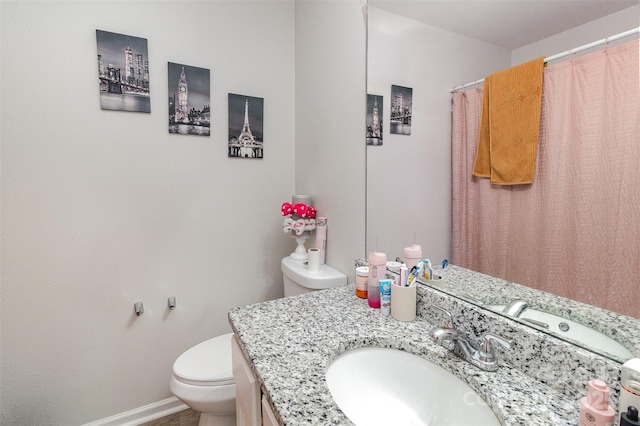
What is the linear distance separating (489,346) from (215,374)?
3.56 feet

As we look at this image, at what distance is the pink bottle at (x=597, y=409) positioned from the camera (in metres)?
0.50

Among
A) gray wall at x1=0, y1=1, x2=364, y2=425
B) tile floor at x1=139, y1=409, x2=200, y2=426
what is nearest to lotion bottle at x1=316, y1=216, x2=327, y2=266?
gray wall at x1=0, y1=1, x2=364, y2=425

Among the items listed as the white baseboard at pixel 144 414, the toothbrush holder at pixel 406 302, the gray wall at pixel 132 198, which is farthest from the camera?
the white baseboard at pixel 144 414

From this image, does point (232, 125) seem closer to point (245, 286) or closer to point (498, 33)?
point (245, 286)

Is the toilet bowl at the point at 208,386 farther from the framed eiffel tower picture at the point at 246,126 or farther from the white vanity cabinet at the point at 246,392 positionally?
the framed eiffel tower picture at the point at 246,126

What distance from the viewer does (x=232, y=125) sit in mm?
1767

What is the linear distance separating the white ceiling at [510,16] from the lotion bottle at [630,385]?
2.17ft

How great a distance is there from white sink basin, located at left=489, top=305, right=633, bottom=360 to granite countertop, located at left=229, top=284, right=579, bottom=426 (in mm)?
118

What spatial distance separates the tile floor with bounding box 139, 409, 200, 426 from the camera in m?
1.66

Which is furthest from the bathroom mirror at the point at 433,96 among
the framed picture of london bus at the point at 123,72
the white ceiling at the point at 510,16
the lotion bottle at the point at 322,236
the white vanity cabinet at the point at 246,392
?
the framed picture of london bus at the point at 123,72

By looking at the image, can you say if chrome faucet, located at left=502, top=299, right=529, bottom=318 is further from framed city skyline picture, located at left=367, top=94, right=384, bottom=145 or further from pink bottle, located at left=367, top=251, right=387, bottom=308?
framed city skyline picture, located at left=367, top=94, right=384, bottom=145

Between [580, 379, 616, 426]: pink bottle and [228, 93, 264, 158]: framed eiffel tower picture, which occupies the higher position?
[228, 93, 264, 158]: framed eiffel tower picture

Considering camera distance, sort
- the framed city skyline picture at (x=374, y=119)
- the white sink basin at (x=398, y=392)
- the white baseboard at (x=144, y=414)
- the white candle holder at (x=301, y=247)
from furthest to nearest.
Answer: the white candle holder at (x=301, y=247) < the white baseboard at (x=144, y=414) < the framed city skyline picture at (x=374, y=119) < the white sink basin at (x=398, y=392)

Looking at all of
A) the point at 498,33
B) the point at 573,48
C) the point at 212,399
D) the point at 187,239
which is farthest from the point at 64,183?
the point at 573,48
